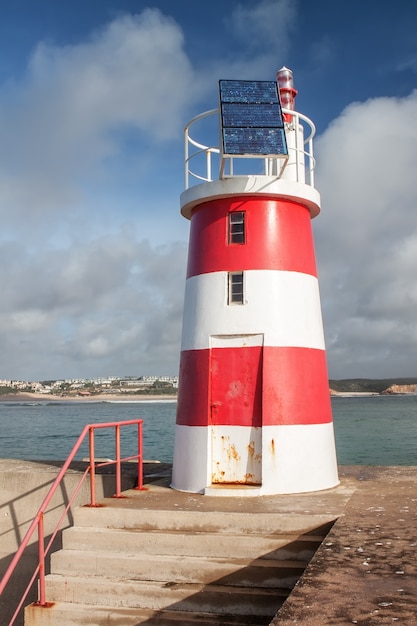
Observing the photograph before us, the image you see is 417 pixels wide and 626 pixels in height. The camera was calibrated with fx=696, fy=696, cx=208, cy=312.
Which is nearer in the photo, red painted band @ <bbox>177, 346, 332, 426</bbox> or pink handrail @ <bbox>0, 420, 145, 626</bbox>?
pink handrail @ <bbox>0, 420, 145, 626</bbox>

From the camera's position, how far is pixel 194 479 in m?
9.97

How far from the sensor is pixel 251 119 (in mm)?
9812

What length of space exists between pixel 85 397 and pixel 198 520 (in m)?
153

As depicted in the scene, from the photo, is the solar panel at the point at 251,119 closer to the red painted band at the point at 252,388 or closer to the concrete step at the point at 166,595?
the red painted band at the point at 252,388

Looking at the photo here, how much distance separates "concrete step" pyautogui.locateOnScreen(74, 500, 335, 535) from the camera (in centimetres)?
775

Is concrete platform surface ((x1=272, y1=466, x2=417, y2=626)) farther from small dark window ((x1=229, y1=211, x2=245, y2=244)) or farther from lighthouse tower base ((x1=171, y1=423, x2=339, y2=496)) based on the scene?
small dark window ((x1=229, y1=211, x2=245, y2=244))

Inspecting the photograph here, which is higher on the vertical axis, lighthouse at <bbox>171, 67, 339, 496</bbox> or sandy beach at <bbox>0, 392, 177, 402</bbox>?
sandy beach at <bbox>0, 392, 177, 402</bbox>

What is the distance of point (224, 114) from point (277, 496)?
540 cm

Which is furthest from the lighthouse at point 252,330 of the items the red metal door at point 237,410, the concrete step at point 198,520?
the concrete step at point 198,520

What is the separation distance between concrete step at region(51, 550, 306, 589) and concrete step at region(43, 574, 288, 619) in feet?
0.24

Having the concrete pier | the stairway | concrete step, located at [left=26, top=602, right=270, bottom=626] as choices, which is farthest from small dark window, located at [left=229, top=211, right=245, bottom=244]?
concrete step, located at [left=26, top=602, right=270, bottom=626]

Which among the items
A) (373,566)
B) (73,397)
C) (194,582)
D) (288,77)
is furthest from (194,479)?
(73,397)

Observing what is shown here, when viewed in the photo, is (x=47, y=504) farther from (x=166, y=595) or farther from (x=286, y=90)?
(x=286, y=90)

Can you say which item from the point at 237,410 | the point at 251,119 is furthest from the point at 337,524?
the point at 251,119
